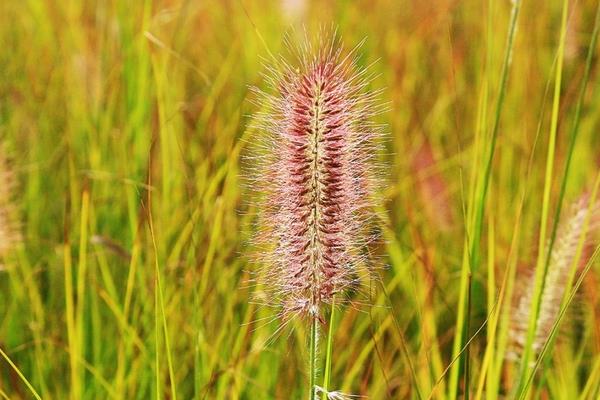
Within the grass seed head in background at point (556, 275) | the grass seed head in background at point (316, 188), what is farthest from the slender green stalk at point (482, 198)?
the grass seed head in background at point (556, 275)

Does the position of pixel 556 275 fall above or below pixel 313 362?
above

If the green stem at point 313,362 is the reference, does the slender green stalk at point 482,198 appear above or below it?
above

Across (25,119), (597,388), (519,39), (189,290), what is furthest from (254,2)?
(597,388)

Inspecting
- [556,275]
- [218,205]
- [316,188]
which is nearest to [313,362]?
[316,188]

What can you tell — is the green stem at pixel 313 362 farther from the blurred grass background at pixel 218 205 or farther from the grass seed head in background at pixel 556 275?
the grass seed head in background at pixel 556 275

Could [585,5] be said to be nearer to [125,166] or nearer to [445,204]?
[445,204]

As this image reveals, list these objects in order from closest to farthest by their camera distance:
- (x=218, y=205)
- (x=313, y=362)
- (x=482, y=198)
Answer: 1. (x=313, y=362)
2. (x=482, y=198)
3. (x=218, y=205)

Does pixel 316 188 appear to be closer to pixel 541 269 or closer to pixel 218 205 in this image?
pixel 541 269

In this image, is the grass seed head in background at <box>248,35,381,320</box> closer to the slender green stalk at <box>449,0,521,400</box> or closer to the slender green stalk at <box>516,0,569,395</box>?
the slender green stalk at <box>449,0,521,400</box>
